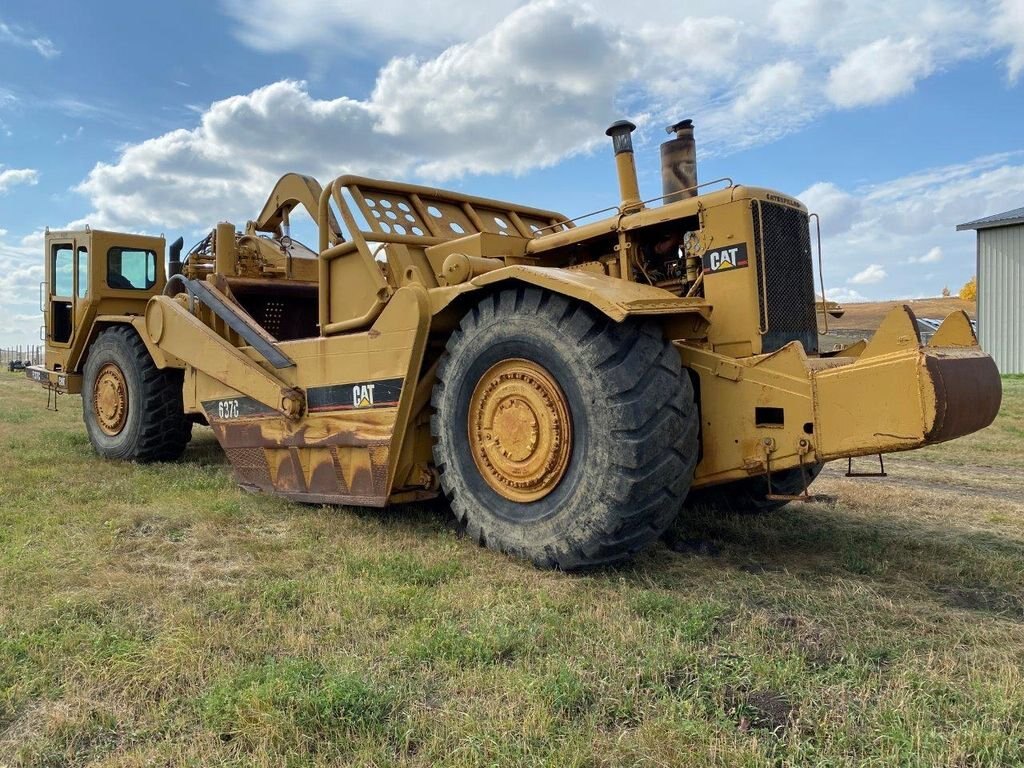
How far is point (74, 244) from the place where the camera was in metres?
9.20

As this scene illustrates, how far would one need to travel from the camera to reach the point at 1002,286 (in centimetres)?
2138

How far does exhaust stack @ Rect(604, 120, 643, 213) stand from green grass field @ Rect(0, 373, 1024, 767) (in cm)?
226

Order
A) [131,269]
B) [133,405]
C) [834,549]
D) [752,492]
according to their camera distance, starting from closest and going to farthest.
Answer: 1. [834,549]
2. [752,492]
3. [133,405]
4. [131,269]

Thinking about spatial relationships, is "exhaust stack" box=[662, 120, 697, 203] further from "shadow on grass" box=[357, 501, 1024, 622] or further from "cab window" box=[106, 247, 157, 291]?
"cab window" box=[106, 247, 157, 291]

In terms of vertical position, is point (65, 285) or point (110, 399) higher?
point (65, 285)

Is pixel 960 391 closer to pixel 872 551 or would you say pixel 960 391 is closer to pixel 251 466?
pixel 872 551

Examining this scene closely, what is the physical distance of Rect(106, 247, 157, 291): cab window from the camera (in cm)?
913

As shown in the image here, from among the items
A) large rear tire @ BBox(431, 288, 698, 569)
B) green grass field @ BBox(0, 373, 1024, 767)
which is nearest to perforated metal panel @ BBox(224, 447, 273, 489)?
green grass field @ BBox(0, 373, 1024, 767)

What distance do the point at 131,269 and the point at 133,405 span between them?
225cm

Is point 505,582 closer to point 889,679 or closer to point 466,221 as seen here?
point 889,679

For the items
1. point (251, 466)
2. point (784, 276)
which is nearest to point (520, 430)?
point (784, 276)

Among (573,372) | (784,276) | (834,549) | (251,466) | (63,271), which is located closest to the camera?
(573,372)

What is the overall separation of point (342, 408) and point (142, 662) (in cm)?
267

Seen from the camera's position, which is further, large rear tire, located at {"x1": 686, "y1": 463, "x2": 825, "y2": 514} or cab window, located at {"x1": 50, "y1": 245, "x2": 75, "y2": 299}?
cab window, located at {"x1": 50, "y1": 245, "x2": 75, "y2": 299}
